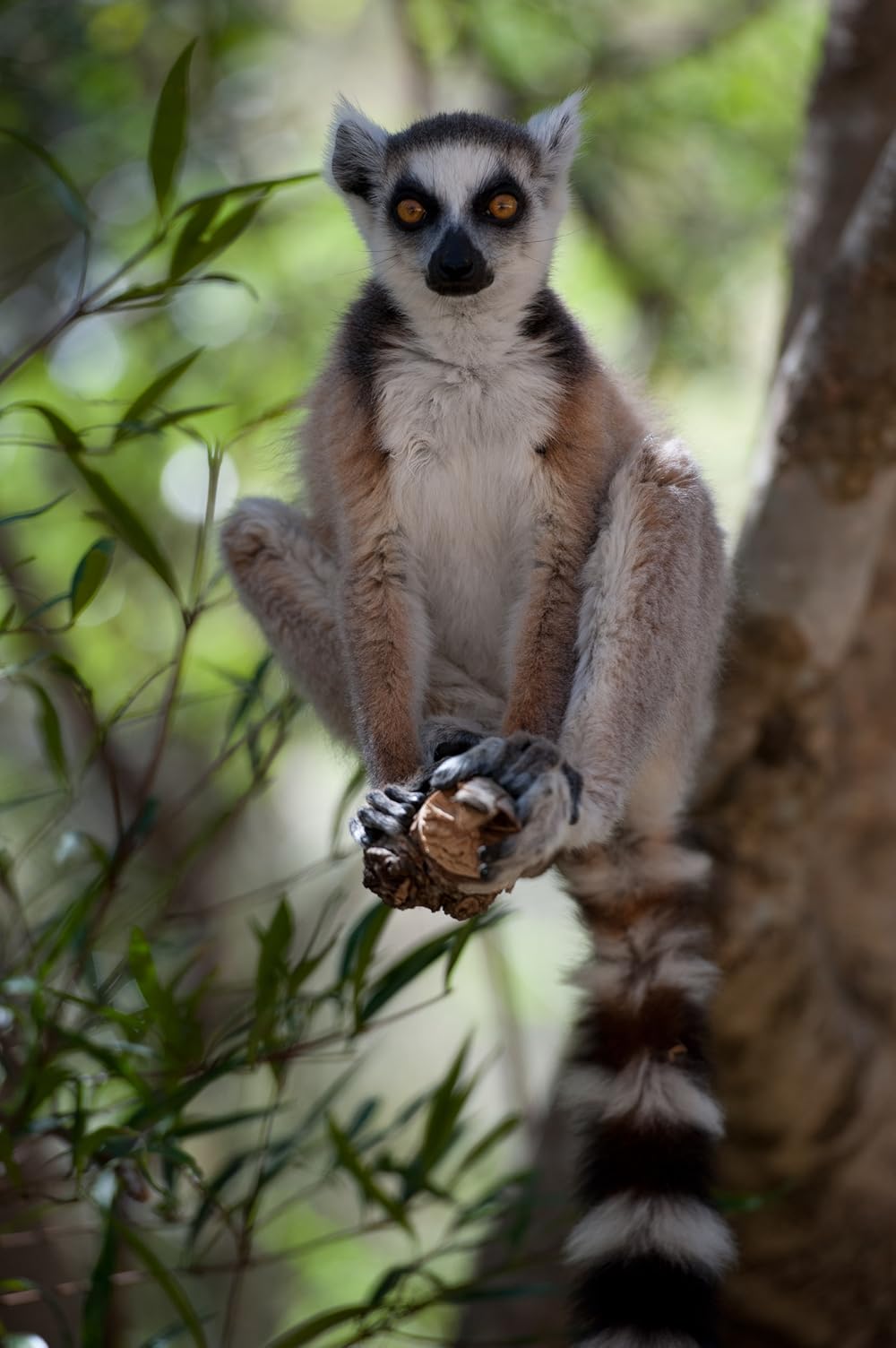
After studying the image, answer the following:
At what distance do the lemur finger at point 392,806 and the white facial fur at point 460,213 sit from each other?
1160 millimetres

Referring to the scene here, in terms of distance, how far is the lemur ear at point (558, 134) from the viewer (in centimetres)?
348

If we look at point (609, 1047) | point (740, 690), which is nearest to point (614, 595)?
point (609, 1047)

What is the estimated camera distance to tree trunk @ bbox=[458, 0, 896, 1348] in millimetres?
4211

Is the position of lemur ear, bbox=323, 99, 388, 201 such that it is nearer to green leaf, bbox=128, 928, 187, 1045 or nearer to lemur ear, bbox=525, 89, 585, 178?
lemur ear, bbox=525, 89, 585, 178

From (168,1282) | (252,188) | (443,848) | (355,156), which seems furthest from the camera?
(355,156)

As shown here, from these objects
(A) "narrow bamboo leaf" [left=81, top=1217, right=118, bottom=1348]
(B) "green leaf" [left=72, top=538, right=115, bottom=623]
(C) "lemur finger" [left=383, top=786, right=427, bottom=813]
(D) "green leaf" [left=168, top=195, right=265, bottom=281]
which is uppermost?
(D) "green leaf" [left=168, top=195, right=265, bottom=281]

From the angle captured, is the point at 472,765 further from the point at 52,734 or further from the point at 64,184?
the point at 64,184

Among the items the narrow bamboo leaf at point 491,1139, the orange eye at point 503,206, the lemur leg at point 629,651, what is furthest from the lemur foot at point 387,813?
the orange eye at point 503,206

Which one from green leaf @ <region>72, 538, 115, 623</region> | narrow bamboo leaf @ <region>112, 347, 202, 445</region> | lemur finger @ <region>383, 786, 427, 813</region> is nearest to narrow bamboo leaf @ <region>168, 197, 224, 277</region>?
narrow bamboo leaf @ <region>112, 347, 202, 445</region>

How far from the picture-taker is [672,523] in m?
2.99

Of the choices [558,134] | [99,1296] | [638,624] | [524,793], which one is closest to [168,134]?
[558,134]

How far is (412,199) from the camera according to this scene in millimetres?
3291

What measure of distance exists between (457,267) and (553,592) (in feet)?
2.63

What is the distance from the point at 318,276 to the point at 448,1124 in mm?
5286
